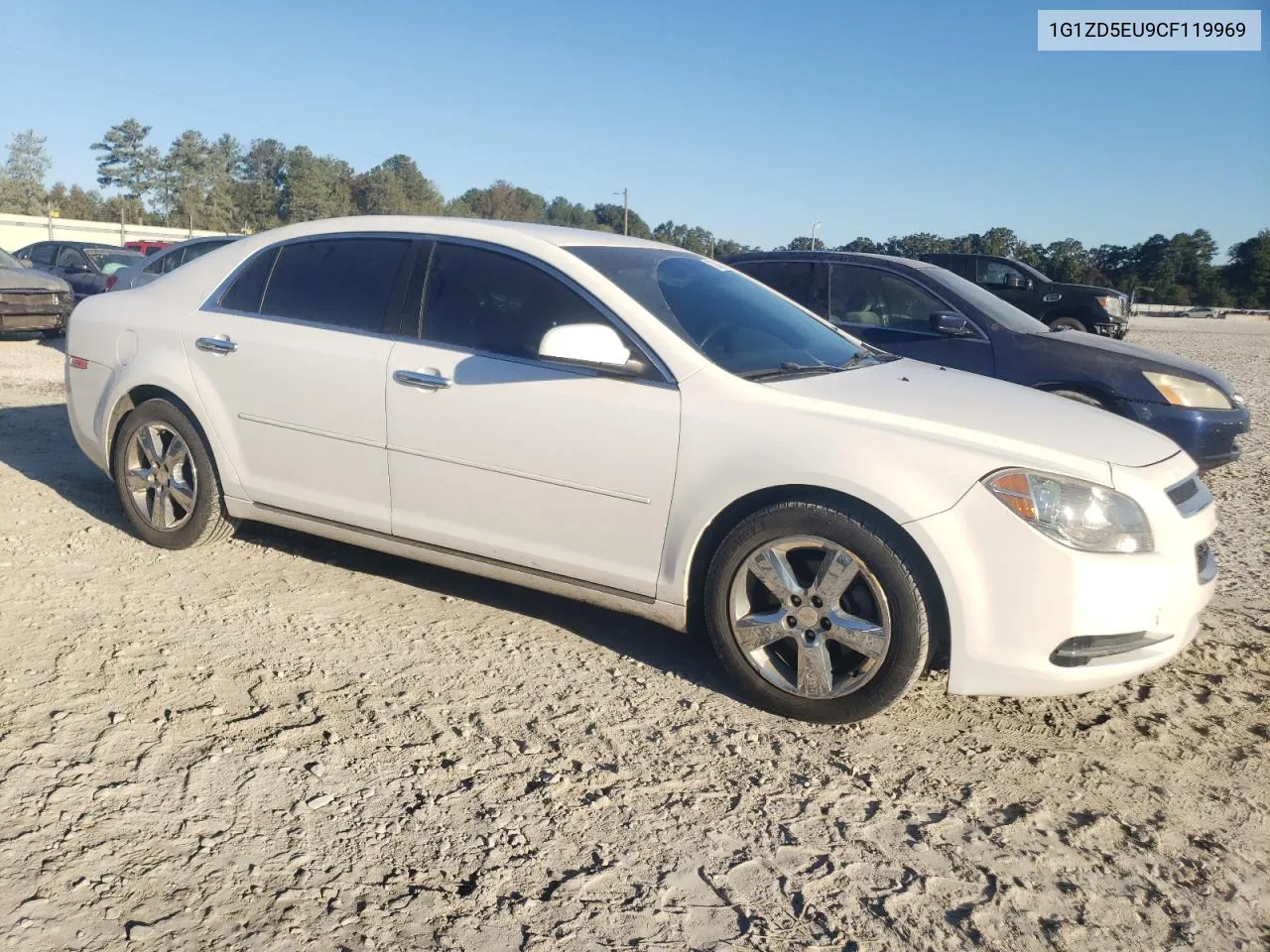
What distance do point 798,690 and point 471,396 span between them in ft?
5.37

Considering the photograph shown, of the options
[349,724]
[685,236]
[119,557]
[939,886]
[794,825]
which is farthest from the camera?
[685,236]

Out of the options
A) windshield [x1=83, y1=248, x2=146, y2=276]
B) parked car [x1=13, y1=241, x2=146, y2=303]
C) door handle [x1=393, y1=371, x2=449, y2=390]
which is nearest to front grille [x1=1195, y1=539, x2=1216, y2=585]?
door handle [x1=393, y1=371, x2=449, y2=390]

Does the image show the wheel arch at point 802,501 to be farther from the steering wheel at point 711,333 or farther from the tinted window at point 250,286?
the tinted window at point 250,286

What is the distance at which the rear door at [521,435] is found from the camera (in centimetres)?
369

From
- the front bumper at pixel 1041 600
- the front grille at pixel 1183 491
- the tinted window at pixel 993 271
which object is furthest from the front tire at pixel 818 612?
the tinted window at pixel 993 271

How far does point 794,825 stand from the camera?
286 centimetres

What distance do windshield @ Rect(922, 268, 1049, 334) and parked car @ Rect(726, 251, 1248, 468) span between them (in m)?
0.01

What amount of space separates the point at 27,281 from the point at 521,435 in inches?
510

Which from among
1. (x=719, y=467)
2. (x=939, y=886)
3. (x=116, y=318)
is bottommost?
(x=939, y=886)

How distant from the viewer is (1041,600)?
3.14 meters

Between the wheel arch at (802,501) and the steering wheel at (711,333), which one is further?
the steering wheel at (711,333)

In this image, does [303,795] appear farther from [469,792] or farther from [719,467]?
[719,467]

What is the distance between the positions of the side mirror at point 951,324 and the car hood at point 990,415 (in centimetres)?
284

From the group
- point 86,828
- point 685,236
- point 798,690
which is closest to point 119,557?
point 86,828
